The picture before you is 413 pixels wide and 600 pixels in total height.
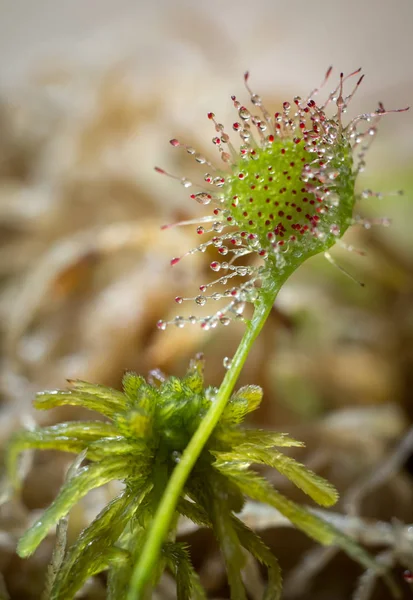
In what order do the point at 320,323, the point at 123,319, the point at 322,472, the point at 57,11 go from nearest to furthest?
the point at 322,472 < the point at 123,319 < the point at 320,323 < the point at 57,11

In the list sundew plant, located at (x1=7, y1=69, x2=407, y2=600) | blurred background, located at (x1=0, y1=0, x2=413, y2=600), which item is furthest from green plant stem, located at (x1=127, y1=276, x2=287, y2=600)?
blurred background, located at (x1=0, y1=0, x2=413, y2=600)

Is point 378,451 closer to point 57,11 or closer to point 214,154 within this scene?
point 214,154

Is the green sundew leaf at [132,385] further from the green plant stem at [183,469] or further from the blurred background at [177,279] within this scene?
the blurred background at [177,279]

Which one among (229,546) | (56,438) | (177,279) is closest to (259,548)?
(229,546)

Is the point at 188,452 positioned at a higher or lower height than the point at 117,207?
lower

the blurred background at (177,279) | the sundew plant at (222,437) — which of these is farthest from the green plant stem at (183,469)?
the blurred background at (177,279)

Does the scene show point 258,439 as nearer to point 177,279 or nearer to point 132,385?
point 132,385

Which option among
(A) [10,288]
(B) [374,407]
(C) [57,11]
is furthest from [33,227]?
(C) [57,11]
